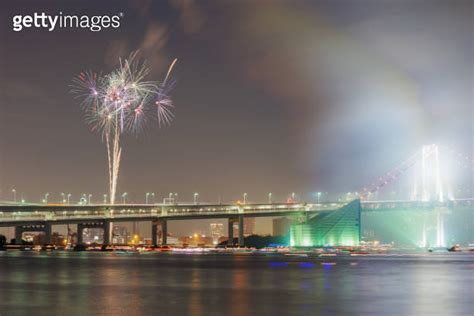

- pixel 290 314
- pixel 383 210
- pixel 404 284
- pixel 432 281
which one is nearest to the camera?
pixel 290 314

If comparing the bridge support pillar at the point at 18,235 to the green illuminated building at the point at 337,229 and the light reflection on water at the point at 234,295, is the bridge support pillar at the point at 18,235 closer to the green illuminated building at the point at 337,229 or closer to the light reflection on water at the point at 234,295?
the green illuminated building at the point at 337,229

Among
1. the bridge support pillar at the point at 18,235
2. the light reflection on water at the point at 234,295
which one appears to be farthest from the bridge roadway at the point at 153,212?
the light reflection on water at the point at 234,295

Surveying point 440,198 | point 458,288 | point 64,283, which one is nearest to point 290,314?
point 458,288

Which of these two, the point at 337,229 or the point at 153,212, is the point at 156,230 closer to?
the point at 153,212

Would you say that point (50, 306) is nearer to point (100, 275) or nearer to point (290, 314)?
point (290, 314)

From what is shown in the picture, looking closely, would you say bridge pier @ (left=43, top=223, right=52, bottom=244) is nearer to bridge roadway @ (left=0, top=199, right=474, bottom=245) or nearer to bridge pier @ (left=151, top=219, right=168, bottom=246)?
bridge roadway @ (left=0, top=199, right=474, bottom=245)

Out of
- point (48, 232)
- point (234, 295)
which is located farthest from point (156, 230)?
A: point (234, 295)
